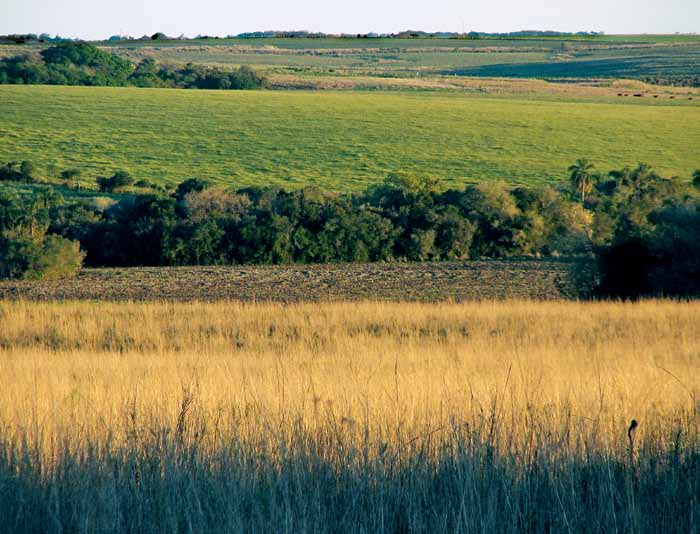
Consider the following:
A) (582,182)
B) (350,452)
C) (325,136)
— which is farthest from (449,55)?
(350,452)

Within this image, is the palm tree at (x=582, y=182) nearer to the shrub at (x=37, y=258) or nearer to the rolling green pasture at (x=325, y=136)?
the rolling green pasture at (x=325, y=136)

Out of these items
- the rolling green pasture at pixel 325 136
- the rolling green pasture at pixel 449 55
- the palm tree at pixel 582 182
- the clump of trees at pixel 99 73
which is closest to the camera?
the palm tree at pixel 582 182

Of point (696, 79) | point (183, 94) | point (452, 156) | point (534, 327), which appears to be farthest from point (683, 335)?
point (696, 79)

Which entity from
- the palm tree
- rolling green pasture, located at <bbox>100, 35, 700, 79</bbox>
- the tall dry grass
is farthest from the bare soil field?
rolling green pasture, located at <bbox>100, 35, 700, 79</bbox>

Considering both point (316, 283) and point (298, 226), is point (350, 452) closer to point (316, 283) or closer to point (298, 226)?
point (316, 283)

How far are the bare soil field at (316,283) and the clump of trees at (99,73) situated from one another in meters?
64.1

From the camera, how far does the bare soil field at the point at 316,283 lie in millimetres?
23016

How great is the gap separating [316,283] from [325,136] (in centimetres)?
3691

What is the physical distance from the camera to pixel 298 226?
30547 mm

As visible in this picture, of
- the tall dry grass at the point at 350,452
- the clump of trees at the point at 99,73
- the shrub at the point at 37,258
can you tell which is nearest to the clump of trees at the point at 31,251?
the shrub at the point at 37,258

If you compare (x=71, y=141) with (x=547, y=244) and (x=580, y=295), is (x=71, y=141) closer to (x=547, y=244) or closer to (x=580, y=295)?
(x=547, y=244)

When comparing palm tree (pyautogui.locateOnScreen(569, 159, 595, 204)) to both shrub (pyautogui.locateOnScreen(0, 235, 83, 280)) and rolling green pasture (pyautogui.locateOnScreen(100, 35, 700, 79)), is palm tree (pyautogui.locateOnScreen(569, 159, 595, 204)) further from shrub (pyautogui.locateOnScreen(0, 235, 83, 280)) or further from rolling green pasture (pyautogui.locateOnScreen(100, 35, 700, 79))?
rolling green pasture (pyautogui.locateOnScreen(100, 35, 700, 79))

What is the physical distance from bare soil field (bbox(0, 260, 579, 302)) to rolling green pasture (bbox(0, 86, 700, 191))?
60.8 feet

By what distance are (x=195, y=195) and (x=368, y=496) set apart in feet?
89.3
